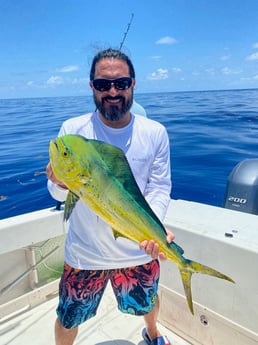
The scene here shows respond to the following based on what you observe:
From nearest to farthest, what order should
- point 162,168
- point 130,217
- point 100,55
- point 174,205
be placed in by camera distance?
point 130,217 → point 100,55 → point 162,168 → point 174,205

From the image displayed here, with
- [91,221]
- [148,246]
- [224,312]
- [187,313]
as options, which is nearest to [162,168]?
[91,221]

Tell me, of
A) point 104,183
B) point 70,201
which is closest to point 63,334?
point 70,201

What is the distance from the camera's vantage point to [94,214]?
5.27 ft

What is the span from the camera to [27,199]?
532 cm

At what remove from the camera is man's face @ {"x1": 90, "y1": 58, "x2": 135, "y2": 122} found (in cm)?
153

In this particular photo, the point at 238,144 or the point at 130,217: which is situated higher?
the point at 130,217

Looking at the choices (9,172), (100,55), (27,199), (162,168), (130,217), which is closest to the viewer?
(130,217)

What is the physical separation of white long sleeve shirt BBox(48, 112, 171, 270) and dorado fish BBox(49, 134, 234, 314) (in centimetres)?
44

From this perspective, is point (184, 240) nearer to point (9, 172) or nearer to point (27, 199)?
point (27, 199)

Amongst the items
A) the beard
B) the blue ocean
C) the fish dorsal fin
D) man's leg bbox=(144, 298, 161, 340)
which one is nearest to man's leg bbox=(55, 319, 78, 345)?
man's leg bbox=(144, 298, 161, 340)

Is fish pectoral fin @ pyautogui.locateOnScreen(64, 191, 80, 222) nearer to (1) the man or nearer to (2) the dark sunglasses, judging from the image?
(1) the man

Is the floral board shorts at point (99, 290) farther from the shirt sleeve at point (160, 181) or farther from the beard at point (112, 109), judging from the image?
the beard at point (112, 109)

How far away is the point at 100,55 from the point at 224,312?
172 cm

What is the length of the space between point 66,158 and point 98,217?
641 millimetres
